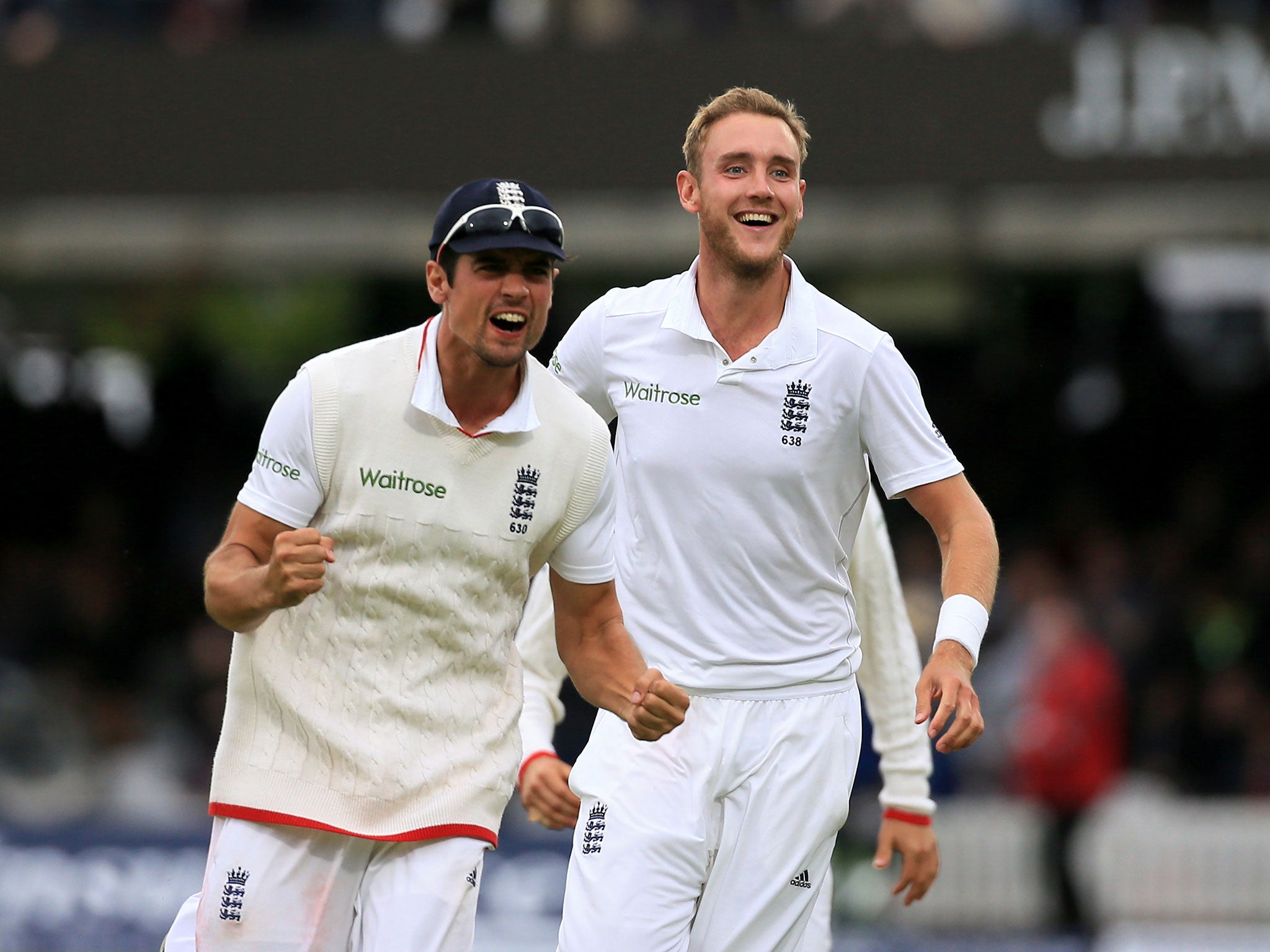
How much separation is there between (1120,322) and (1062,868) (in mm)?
5795

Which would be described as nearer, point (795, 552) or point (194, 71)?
point (795, 552)

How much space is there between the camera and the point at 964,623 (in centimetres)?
478

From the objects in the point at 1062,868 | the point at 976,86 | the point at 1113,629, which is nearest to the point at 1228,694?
the point at 1113,629

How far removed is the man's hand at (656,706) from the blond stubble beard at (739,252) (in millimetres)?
1121

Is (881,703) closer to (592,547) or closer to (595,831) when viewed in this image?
(595,831)

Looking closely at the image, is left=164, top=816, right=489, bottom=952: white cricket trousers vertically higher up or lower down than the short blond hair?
lower down

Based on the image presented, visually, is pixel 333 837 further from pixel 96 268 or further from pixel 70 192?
pixel 96 268

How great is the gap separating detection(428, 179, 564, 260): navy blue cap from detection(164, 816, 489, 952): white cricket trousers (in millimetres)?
1477

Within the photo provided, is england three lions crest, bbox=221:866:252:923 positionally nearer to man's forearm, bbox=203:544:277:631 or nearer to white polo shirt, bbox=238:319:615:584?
man's forearm, bbox=203:544:277:631

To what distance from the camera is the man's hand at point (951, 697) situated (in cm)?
439

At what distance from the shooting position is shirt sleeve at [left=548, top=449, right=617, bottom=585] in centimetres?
502

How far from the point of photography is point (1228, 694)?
39.8ft

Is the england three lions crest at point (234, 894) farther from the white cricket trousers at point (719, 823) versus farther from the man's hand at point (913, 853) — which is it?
the man's hand at point (913, 853)

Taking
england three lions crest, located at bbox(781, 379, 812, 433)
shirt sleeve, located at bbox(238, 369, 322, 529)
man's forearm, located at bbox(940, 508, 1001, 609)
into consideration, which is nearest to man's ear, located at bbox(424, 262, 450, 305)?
shirt sleeve, located at bbox(238, 369, 322, 529)
